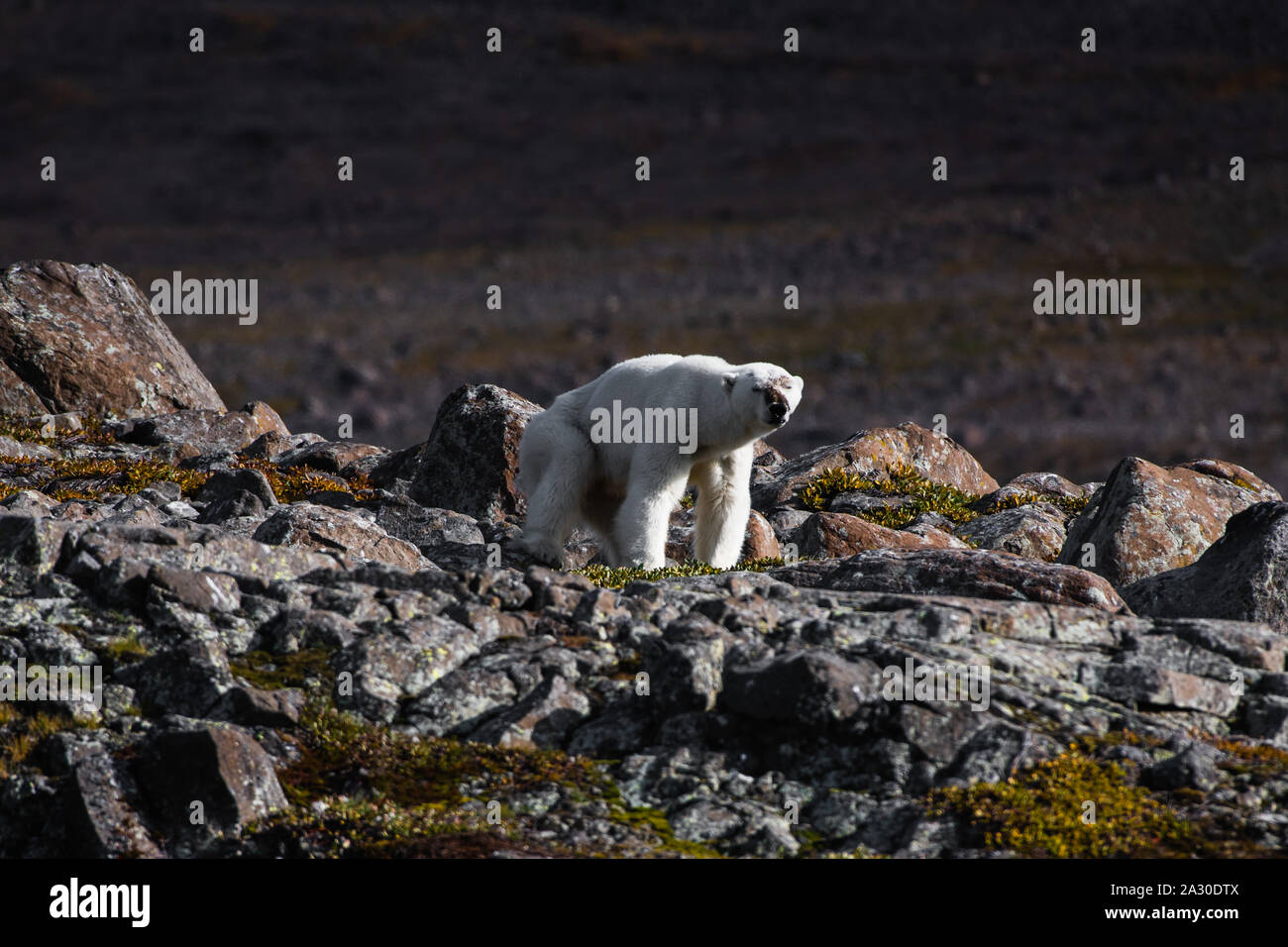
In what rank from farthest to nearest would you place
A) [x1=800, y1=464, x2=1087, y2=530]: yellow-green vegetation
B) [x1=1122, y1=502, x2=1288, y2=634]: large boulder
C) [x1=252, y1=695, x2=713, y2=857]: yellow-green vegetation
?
[x1=800, y1=464, x2=1087, y2=530]: yellow-green vegetation → [x1=1122, y1=502, x2=1288, y2=634]: large boulder → [x1=252, y1=695, x2=713, y2=857]: yellow-green vegetation

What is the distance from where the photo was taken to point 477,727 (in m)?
11.7

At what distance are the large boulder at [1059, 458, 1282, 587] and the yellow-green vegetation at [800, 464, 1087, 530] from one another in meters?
2.16

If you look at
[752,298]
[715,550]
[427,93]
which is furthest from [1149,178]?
[715,550]

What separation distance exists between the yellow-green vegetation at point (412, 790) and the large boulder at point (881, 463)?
484 inches

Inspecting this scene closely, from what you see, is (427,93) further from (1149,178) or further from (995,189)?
(1149,178)

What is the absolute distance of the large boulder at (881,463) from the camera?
23.5m

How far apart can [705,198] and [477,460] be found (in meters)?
105

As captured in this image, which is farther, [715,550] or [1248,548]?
[715,550]

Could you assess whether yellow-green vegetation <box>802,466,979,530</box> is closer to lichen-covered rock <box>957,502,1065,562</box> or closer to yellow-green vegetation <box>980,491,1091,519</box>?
yellow-green vegetation <box>980,491,1091,519</box>

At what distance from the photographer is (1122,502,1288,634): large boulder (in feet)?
50.5

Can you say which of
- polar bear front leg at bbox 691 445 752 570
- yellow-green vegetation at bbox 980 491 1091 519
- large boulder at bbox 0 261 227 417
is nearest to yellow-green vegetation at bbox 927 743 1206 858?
polar bear front leg at bbox 691 445 752 570

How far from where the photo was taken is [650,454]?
17594mm

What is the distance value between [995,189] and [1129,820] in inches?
4584

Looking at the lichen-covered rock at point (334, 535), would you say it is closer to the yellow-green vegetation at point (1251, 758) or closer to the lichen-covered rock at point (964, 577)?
the lichen-covered rock at point (964, 577)
